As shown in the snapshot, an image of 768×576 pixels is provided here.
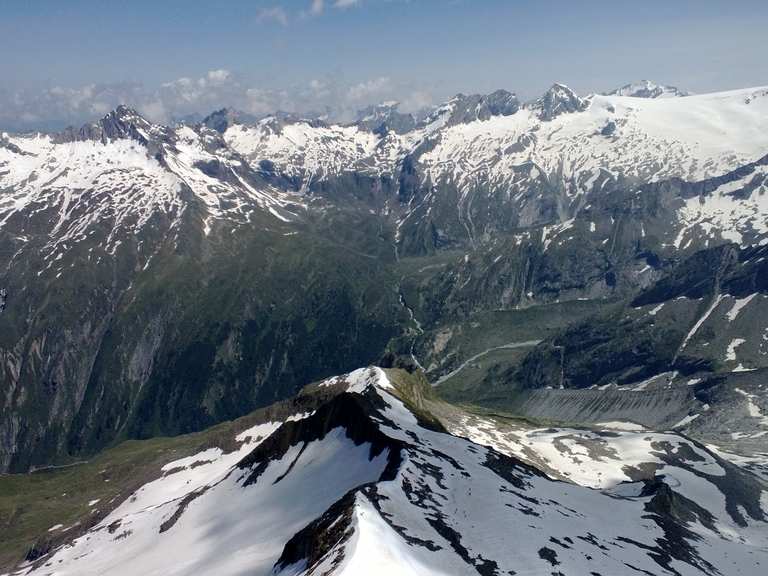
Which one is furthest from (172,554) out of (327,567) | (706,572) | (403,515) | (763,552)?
(763,552)

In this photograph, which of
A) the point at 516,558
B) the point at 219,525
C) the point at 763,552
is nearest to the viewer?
the point at 516,558

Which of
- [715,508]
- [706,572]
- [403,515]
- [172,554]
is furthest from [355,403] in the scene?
[715,508]

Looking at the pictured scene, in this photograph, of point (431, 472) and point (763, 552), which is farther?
point (763, 552)

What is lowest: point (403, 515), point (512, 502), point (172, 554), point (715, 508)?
point (715, 508)

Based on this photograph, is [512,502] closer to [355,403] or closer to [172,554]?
[355,403]

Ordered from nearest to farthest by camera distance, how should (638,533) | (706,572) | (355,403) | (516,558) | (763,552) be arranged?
(516,558) → (706,572) → (638,533) → (763,552) → (355,403)

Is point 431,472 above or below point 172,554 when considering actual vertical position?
above

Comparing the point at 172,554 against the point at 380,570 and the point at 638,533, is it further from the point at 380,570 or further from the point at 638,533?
the point at 638,533
